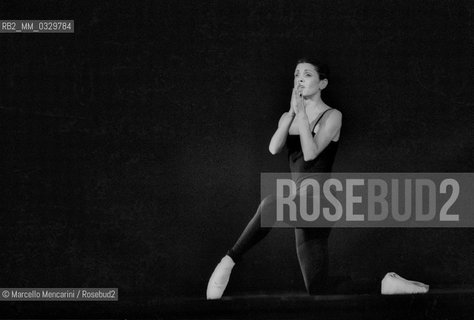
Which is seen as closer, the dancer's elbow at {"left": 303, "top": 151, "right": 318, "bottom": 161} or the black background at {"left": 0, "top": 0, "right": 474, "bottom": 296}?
the dancer's elbow at {"left": 303, "top": 151, "right": 318, "bottom": 161}

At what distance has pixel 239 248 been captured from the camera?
312cm

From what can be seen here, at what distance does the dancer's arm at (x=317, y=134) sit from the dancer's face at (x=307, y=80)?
0.15m

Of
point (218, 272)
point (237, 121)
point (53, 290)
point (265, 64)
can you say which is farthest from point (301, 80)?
point (53, 290)

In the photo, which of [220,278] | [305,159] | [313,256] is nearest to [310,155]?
[305,159]

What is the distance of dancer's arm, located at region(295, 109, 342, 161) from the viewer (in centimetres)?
303

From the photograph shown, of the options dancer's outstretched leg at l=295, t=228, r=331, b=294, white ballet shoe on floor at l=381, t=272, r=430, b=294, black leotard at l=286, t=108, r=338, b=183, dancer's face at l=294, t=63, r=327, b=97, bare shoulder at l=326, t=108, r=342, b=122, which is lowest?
white ballet shoe on floor at l=381, t=272, r=430, b=294

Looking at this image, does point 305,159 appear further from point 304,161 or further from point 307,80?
point 307,80

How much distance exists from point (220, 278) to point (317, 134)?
103 centimetres

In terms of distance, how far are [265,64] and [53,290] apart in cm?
188

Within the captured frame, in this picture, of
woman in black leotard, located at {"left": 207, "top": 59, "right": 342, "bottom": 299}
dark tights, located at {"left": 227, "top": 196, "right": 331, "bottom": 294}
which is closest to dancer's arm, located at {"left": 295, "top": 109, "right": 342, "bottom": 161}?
woman in black leotard, located at {"left": 207, "top": 59, "right": 342, "bottom": 299}

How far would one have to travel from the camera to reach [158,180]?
316cm

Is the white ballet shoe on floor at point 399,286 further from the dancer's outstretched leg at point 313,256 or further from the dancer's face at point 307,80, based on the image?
the dancer's face at point 307,80

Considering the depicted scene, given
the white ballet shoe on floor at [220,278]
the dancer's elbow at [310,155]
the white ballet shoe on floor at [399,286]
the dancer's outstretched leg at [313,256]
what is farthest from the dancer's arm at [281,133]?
the white ballet shoe on floor at [399,286]

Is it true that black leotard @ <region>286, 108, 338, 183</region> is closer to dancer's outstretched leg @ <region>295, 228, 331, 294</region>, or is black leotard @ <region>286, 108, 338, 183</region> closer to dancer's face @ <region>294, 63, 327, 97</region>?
dancer's face @ <region>294, 63, 327, 97</region>
